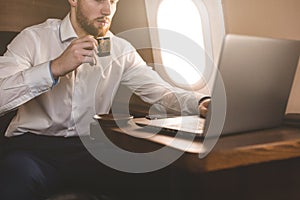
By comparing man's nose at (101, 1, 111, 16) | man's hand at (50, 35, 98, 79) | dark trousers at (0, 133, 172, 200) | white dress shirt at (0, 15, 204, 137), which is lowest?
dark trousers at (0, 133, 172, 200)

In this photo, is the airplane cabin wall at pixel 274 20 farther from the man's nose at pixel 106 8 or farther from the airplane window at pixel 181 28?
the man's nose at pixel 106 8

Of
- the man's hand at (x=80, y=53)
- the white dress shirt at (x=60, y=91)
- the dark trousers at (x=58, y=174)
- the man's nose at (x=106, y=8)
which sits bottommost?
the dark trousers at (x=58, y=174)

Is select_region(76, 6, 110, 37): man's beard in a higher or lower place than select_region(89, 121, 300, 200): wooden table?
higher

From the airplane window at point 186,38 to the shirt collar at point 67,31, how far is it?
28.2 inches

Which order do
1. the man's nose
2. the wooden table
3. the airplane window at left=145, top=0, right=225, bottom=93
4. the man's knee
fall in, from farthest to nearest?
the airplane window at left=145, top=0, right=225, bottom=93 < the man's nose < the man's knee < the wooden table

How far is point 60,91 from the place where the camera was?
5.21ft

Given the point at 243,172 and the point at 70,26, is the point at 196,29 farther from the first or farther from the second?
the point at 243,172

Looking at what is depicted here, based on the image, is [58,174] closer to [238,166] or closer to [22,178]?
[22,178]

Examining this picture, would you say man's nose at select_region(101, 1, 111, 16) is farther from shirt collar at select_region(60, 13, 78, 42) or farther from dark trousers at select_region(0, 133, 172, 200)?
dark trousers at select_region(0, 133, 172, 200)

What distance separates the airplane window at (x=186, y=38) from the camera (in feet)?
6.67

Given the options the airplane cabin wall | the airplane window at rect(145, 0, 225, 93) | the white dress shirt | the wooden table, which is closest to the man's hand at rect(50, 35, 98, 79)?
the white dress shirt

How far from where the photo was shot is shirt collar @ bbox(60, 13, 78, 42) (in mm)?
1659

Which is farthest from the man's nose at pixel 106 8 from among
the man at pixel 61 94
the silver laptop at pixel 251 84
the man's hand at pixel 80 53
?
the silver laptop at pixel 251 84

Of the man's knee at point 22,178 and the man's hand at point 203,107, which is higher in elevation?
the man's hand at point 203,107
